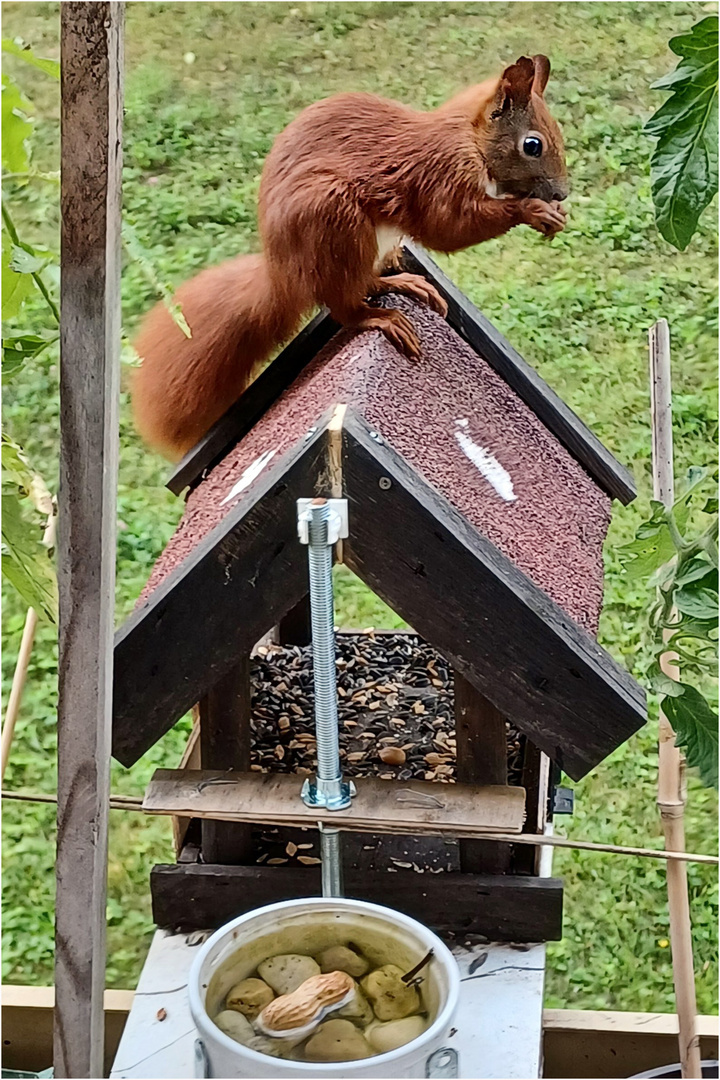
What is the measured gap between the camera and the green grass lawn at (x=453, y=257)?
142cm

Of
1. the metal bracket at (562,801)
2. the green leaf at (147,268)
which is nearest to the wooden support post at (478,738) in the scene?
the metal bracket at (562,801)

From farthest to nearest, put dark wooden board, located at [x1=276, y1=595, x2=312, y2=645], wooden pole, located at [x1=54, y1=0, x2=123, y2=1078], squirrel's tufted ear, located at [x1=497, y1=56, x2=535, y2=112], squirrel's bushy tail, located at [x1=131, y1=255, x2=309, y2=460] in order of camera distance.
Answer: dark wooden board, located at [x1=276, y1=595, x2=312, y2=645], squirrel's bushy tail, located at [x1=131, y1=255, x2=309, y2=460], squirrel's tufted ear, located at [x1=497, y1=56, x2=535, y2=112], wooden pole, located at [x1=54, y1=0, x2=123, y2=1078]

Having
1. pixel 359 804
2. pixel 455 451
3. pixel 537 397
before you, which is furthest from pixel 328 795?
pixel 537 397

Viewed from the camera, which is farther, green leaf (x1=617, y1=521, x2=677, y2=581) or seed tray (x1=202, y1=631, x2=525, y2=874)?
seed tray (x1=202, y1=631, x2=525, y2=874)

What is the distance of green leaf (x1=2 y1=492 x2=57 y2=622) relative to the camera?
530 millimetres

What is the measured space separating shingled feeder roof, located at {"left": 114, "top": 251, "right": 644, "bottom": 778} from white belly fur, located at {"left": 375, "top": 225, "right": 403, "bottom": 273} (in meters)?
0.11

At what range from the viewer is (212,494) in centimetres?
81

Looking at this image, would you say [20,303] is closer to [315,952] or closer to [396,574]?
[396,574]

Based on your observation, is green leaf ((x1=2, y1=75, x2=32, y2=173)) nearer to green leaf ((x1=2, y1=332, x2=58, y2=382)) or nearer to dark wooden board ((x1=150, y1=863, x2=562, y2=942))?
green leaf ((x1=2, y1=332, x2=58, y2=382))

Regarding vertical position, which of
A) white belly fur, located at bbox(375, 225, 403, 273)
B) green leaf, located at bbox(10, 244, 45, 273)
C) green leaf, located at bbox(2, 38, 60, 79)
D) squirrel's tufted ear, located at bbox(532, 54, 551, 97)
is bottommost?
green leaf, located at bbox(10, 244, 45, 273)

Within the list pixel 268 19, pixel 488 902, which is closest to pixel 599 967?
pixel 488 902

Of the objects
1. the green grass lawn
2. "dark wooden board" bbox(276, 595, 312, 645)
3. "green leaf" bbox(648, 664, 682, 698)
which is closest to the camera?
"green leaf" bbox(648, 664, 682, 698)

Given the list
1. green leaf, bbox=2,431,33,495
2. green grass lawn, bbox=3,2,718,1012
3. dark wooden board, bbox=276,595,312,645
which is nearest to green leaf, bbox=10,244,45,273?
green leaf, bbox=2,431,33,495

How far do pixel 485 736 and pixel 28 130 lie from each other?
0.45m
